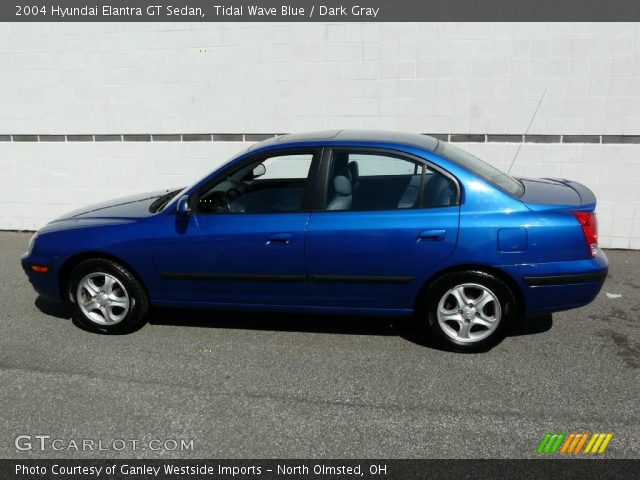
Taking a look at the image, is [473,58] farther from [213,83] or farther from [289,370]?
[289,370]

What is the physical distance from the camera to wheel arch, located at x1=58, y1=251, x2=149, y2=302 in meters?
4.37

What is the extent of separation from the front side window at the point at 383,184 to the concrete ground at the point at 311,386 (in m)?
1.06

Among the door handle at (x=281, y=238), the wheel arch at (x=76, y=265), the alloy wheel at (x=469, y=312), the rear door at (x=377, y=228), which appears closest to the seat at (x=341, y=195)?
the rear door at (x=377, y=228)

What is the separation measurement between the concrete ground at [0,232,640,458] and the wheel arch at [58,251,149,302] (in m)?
0.35

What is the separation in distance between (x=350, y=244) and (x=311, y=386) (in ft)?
3.22

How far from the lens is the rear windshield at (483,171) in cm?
403

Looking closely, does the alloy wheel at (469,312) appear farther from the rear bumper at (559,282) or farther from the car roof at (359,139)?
the car roof at (359,139)

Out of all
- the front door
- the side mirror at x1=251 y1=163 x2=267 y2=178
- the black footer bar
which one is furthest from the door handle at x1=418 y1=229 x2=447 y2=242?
the black footer bar

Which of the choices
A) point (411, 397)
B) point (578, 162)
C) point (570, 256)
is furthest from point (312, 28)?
point (411, 397)

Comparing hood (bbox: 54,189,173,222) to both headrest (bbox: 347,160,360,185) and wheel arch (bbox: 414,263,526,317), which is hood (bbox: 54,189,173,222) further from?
wheel arch (bbox: 414,263,526,317)

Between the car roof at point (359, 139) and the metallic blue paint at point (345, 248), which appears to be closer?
the metallic blue paint at point (345, 248)

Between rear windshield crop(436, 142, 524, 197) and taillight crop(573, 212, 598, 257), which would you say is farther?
rear windshield crop(436, 142, 524, 197)

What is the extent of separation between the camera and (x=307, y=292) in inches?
163
